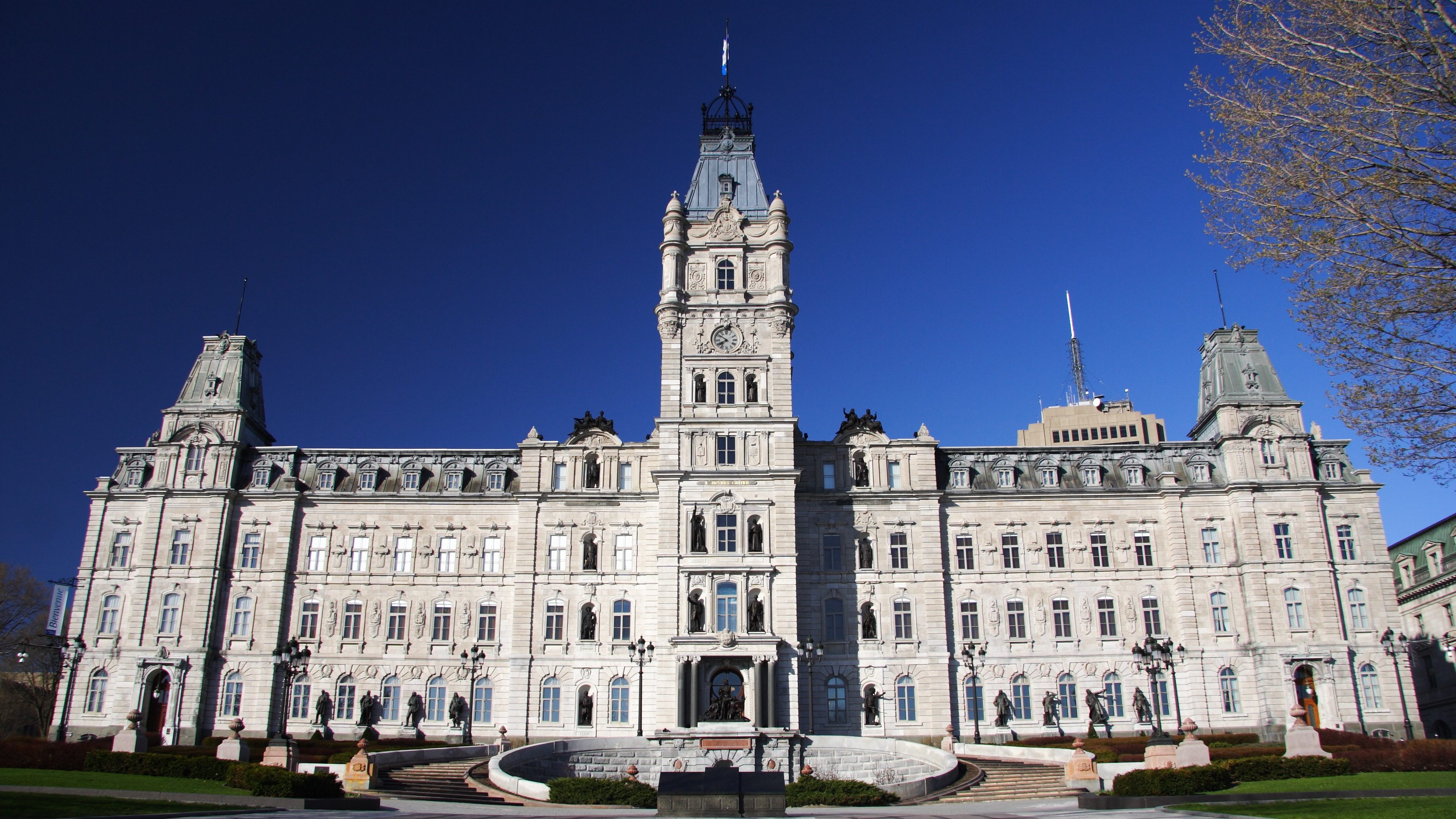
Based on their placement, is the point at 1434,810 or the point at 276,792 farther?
the point at 276,792

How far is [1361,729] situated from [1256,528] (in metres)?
11.0

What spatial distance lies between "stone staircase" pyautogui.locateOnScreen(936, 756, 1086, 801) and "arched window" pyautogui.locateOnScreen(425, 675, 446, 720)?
28576 millimetres

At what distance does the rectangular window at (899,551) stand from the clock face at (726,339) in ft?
45.0

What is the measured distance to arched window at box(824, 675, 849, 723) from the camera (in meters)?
52.9

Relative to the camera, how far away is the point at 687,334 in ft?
186

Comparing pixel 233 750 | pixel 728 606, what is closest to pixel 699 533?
pixel 728 606

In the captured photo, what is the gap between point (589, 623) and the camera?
180 ft

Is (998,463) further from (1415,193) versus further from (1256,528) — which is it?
(1415,193)

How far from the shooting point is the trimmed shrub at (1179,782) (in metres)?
28.0

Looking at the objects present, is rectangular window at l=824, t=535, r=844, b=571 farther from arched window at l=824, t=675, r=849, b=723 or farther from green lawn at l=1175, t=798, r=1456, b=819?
green lawn at l=1175, t=798, r=1456, b=819

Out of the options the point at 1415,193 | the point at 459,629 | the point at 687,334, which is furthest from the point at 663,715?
the point at 1415,193

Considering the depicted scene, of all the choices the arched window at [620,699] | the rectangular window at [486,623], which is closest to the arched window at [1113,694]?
the arched window at [620,699]

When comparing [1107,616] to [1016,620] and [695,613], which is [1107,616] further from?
[695,613]

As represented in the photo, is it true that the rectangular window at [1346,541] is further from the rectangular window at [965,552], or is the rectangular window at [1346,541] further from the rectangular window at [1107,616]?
the rectangular window at [965,552]
